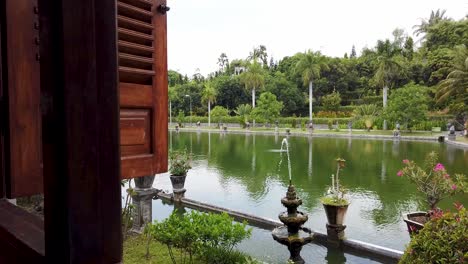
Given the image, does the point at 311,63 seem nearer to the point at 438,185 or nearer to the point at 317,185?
the point at 317,185

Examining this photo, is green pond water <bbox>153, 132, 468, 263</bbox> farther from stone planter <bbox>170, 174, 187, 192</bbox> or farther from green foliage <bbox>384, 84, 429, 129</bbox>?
green foliage <bbox>384, 84, 429, 129</bbox>

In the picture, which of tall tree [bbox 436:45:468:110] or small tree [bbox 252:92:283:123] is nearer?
tall tree [bbox 436:45:468:110]

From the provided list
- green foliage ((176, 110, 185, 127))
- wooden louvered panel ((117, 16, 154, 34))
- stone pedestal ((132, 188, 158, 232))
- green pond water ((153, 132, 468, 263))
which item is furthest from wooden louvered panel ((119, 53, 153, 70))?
green foliage ((176, 110, 185, 127))

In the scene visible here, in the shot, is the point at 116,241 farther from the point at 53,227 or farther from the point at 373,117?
the point at 373,117

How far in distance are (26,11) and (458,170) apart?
14.8 metres

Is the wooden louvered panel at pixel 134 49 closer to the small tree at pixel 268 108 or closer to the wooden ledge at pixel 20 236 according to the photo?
the wooden ledge at pixel 20 236

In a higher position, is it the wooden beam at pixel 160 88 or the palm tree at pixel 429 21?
the palm tree at pixel 429 21

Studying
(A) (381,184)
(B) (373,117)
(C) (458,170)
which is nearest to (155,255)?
(A) (381,184)

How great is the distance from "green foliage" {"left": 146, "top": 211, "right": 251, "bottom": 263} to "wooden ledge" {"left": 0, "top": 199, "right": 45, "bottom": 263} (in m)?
3.41

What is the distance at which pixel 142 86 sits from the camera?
4.62ft

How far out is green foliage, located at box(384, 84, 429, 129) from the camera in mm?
26422

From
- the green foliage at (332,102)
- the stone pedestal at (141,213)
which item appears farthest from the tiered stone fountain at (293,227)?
the green foliage at (332,102)

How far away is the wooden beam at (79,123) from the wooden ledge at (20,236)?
162 mm

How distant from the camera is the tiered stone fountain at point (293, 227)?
5305mm
